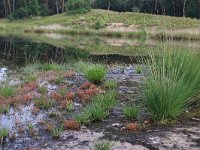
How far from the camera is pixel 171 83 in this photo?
10477mm

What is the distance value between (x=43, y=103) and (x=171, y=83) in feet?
15.1

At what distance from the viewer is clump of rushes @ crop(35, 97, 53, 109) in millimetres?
12735

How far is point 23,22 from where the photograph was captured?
95750 millimetres

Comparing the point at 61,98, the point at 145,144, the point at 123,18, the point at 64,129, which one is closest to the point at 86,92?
the point at 61,98

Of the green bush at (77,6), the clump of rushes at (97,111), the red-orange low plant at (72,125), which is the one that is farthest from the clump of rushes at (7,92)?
the green bush at (77,6)

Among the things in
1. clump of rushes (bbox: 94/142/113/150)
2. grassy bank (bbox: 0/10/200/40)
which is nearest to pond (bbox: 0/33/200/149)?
clump of rushes (bbox: 94/142/113/150)

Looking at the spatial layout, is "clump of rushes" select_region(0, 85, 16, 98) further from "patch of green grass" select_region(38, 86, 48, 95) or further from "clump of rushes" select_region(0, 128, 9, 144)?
"clump of rushes" select_region(0, 128, 9, 144)

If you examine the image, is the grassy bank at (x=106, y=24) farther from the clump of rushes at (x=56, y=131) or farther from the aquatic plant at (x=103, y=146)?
the aquatic plant at (x=103, y=146)

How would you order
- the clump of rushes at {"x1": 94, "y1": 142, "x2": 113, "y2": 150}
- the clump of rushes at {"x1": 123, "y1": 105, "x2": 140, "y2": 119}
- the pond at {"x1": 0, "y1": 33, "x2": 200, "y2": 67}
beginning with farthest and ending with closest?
the pond at {"x1": 0, "y1": 33, "x2": 200, "y2": 67} → the clump of rushes at {"x1": 123, "y1": 105, "x2": 140, "y2": 119} → the clump of rushes at {"x1": 94, "y1": 142, "x2": 113, "y2": 150}

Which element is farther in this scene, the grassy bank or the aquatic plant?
the grassy bank

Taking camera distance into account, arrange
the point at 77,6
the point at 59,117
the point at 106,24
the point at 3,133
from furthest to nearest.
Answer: the point at 77,6
the point at 106,24
the point at 59,117
the point at 3,133

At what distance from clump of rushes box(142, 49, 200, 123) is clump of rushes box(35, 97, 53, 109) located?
11.2 ft

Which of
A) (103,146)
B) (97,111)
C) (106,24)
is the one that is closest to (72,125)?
(97,111)

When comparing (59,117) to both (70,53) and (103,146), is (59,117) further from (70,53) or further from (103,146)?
(70,53)
